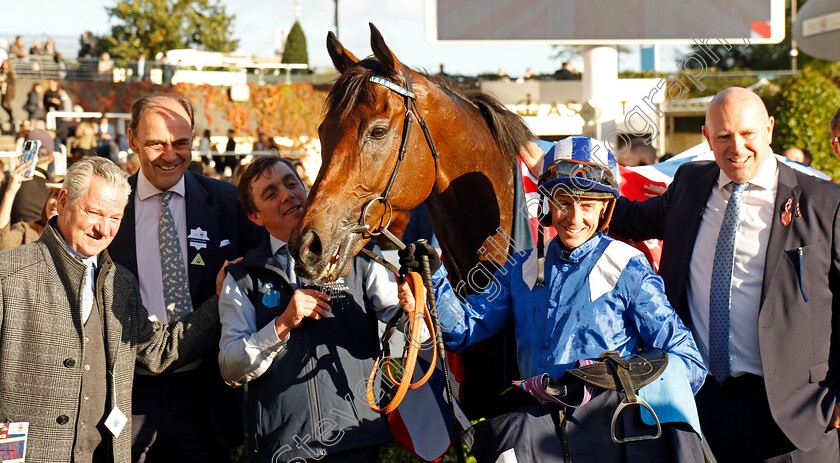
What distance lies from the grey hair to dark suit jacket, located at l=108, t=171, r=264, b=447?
A: 431mm

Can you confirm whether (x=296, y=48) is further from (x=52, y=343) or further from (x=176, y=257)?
(x=52, y=343)

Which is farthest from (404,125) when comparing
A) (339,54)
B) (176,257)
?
(176,257)

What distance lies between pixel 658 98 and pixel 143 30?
2049 cm

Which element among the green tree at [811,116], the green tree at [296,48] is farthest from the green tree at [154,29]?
the green tree at [811,116]

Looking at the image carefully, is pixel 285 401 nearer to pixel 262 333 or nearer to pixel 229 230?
pixel 262 333

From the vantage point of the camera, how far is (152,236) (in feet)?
9.00

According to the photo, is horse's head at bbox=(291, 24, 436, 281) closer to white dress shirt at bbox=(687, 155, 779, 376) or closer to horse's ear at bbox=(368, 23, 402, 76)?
horse's ear at bbox=(368, 23, 402, 76)

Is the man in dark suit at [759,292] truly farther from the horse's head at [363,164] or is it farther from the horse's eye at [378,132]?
the horse's eye at [378,132]

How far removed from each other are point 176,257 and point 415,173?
3.17ft

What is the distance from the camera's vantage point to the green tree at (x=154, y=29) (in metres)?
27.7

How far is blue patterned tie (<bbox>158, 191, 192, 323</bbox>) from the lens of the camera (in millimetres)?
2672

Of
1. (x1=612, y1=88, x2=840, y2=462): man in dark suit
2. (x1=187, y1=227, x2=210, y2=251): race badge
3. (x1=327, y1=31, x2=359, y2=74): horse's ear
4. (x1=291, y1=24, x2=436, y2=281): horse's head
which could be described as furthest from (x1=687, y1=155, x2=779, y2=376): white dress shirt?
(x1=187, y1=227, x2=210, y2=251): race badge

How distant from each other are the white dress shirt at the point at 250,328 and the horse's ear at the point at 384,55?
2.18ft

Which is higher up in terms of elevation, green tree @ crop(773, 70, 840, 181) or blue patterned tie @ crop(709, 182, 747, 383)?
green tree @ crop(773, 70, 840, 181)
